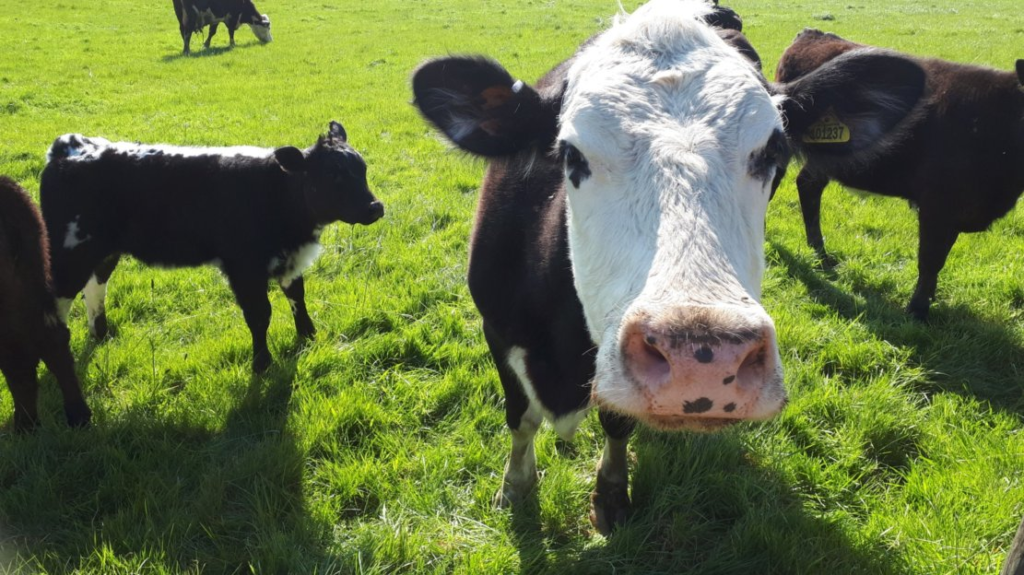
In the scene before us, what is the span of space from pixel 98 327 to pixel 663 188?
3964 mm

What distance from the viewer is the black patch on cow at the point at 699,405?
1398mm

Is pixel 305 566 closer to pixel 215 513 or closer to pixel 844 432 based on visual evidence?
pixel 215 513

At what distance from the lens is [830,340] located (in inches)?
157

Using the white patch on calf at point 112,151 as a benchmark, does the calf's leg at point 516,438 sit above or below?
below

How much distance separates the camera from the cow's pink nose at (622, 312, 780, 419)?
53.6 inches

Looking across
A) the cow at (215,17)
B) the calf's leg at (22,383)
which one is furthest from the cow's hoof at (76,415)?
the cow at (215,17)

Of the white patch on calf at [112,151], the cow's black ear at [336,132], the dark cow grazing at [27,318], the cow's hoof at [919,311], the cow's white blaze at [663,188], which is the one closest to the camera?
the cow's white blaze at [663,188]

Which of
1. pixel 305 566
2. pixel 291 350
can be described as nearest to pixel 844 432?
pixel 305 566

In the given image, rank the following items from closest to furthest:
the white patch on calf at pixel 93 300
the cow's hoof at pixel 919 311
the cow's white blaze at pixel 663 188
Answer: the cow's white blaze at pixel 663 188 < the white patch on calf at pixel 93 300 < the cow's hoof at pixel 919 311

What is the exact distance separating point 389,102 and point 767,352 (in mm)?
10487

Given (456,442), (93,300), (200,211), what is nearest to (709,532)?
(456,442)

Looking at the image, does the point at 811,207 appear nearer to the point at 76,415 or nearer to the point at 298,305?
the point at 298,305

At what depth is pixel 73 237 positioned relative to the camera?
385cm

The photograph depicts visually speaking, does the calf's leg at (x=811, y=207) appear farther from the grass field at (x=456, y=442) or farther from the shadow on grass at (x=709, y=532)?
the shadow on grass at (x=709, y=532)
